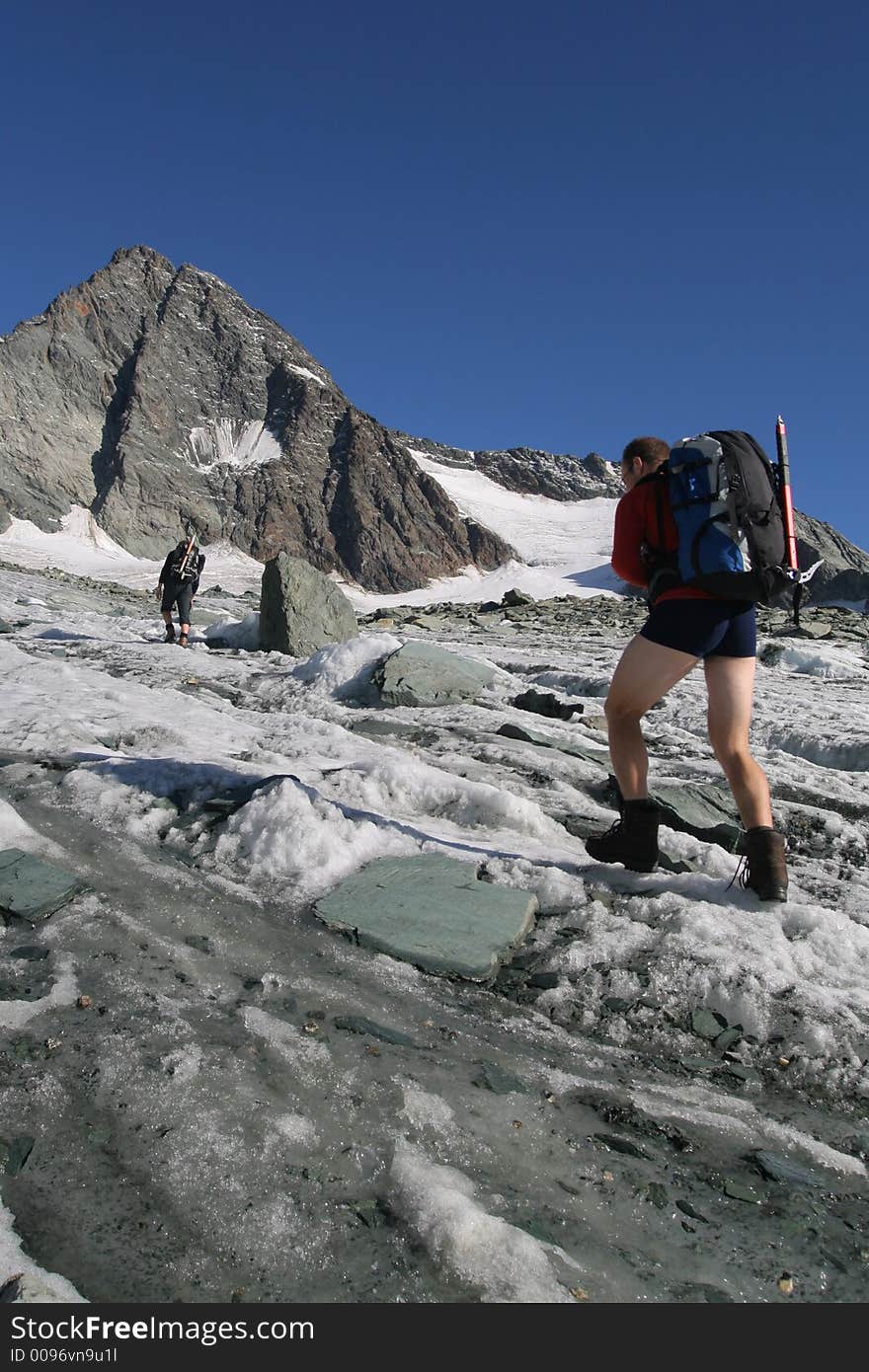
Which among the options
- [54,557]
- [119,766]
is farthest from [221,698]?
[54,557]

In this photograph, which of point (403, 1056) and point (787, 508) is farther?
point (787, 508)

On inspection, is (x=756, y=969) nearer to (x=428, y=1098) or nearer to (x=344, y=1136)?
(x=428, y=1098)

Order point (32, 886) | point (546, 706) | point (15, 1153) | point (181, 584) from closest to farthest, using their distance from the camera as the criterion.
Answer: point (15, 1153) → point (32, 886) → point (546, 706) → point (181, 584)

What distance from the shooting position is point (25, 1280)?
1.51 metres

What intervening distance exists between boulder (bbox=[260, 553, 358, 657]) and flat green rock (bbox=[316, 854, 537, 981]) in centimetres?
834

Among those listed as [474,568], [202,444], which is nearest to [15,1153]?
[474,568]

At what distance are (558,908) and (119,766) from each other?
8.94ft

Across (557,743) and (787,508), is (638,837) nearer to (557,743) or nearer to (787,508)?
(787,508)

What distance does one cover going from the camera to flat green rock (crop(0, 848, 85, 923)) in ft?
9.89

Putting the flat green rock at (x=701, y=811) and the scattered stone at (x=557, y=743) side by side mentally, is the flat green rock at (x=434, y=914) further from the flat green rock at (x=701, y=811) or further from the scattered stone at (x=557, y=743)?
the scattered stone at (x=557, y=743)

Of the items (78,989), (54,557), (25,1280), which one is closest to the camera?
(25,1280)

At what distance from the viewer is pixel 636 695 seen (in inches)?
137

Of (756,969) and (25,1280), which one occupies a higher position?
(756,969)

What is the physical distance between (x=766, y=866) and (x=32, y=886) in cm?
299
